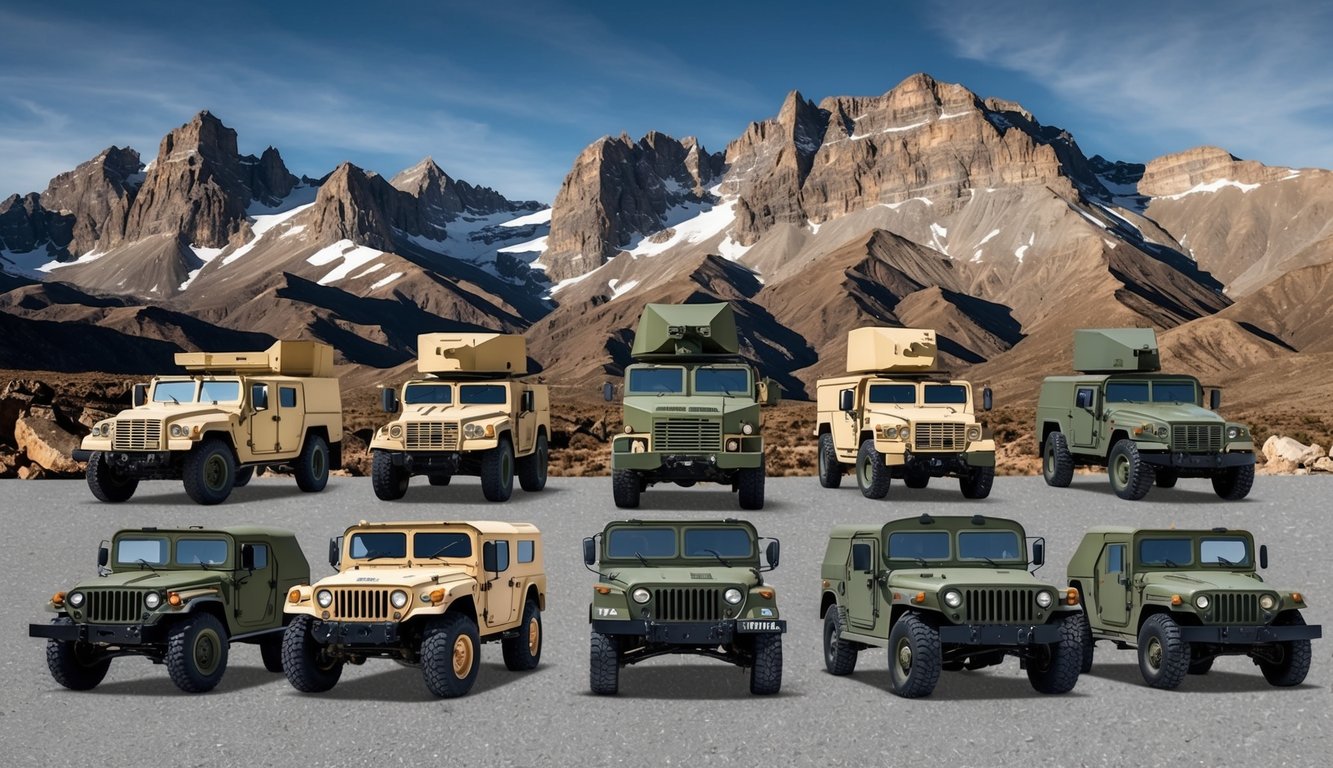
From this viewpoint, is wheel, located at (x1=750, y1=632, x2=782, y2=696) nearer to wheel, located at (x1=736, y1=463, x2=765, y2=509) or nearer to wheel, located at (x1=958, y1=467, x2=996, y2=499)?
wheel, located at (x1=736, y1=463, x2=765, y2=509)

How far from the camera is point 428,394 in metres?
26.2

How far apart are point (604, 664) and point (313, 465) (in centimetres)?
1661

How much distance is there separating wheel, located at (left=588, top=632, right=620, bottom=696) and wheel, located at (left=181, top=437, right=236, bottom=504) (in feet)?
46.4

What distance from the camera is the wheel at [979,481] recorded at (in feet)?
84.2

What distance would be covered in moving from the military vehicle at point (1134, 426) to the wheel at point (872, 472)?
4.64 metres

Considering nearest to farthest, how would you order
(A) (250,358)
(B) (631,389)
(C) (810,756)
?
(C) (810,756), (B) (631,389), (A) (250,358)

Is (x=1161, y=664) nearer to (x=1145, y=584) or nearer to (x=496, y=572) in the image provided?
(x=1145, y=584)

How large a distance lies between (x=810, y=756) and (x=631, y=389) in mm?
14239

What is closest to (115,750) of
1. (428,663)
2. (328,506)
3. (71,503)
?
(428,663)

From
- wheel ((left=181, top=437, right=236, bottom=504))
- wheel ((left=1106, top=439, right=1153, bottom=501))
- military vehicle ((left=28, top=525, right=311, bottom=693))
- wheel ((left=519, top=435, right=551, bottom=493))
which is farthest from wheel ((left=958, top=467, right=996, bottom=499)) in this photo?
military vehicle ((left=28, top=525, right=311, bottom=693))

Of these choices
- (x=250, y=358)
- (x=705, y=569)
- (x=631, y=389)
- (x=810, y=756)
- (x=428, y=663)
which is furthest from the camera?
(x=250, y=358)

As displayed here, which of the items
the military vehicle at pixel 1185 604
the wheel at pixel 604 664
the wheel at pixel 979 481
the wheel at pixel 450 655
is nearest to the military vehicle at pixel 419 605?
the wheel at pixel 450 655

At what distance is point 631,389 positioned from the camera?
24.8 metres

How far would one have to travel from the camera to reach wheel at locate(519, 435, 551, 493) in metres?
27.2
